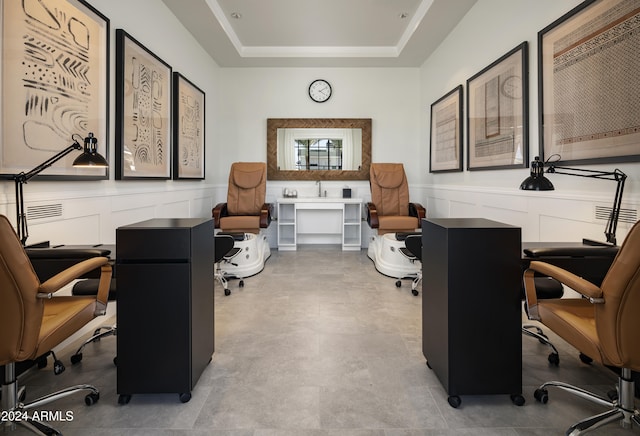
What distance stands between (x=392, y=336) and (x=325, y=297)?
1027 mm

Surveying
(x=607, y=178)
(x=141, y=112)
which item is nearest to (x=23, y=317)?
(x=141, y=112)

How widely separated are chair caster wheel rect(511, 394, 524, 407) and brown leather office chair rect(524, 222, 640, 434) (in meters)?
0.21

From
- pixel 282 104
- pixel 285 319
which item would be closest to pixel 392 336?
pixel 285 319

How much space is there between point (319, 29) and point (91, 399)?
489cm

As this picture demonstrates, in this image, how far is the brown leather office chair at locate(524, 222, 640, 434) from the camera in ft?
4.22

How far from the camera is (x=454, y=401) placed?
179 cm

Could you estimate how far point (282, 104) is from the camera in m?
6.25

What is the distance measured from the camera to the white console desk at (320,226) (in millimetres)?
6047

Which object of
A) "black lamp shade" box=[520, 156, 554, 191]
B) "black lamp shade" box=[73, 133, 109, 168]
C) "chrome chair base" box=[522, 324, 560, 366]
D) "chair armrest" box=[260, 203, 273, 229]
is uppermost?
"black lamp shade" box=[73, 133, 109, 168]

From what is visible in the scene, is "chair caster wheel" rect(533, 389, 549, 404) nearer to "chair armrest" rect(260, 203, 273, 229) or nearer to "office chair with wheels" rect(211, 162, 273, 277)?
"office chair with wheels" rect(211, 162, 273, 277)

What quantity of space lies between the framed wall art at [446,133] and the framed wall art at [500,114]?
10.6 inches

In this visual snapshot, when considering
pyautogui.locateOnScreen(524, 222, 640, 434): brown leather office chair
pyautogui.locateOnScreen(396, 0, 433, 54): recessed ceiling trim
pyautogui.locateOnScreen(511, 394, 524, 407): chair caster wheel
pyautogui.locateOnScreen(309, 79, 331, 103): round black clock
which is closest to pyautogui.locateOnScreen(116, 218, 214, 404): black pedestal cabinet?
pyautogui.locateOnScreen(511, 394, 524, 407): chair caster wheel

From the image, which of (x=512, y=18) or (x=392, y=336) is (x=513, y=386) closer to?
(x=392, y=336)

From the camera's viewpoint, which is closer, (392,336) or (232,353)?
(232,353)
